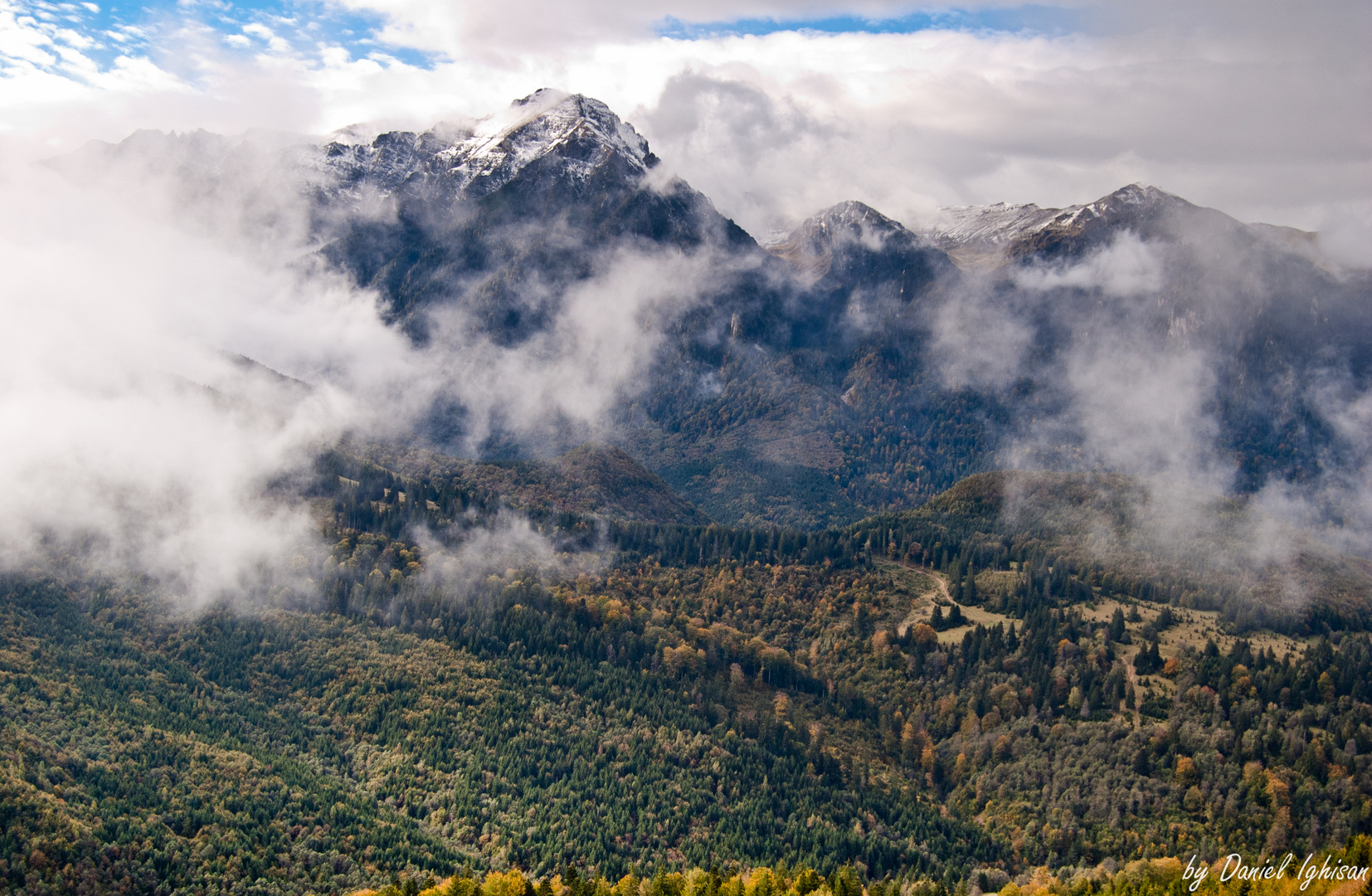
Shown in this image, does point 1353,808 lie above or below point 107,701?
above

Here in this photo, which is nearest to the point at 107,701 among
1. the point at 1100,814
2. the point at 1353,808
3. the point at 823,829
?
the point at 823,829

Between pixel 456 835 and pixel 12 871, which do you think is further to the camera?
pixel 456 835

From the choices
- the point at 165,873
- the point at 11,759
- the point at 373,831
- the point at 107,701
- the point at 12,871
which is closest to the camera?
the point at 12,871

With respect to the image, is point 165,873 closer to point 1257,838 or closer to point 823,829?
point 823,829

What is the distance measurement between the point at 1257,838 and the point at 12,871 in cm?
22114

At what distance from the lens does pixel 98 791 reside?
164 m

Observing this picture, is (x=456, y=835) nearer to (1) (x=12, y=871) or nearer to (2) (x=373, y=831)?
(2) (x=373, y=831)

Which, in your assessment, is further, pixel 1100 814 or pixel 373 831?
pixel 1100 814

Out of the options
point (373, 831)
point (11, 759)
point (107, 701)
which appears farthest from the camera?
point (107, 701)

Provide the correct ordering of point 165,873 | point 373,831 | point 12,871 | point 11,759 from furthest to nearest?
point 373,831
point 11,759
point 165,873
point 12,871

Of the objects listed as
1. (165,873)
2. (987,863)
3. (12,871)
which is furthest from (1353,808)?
(12,871)

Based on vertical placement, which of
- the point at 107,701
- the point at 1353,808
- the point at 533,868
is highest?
the point at 1353,808

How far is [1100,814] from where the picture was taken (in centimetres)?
19962

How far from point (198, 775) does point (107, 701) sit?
123ft
